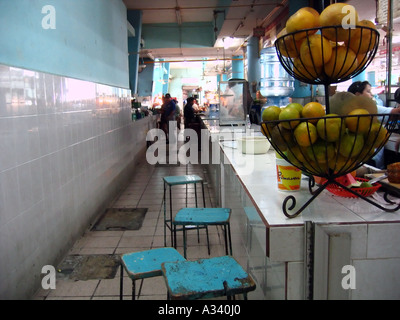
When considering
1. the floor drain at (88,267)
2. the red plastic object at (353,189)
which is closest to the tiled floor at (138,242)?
the floor drain at (88,267)

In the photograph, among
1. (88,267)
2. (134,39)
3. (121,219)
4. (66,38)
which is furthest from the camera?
(134,39)

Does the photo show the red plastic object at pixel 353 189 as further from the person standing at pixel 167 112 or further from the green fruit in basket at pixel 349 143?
the person standing at pixel 167 112

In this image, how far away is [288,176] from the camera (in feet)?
5.37

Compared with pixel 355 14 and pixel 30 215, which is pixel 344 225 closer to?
pixel 355 14

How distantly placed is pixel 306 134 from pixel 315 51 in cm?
31

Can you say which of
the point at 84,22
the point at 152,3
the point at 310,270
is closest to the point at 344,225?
the point at 310,270

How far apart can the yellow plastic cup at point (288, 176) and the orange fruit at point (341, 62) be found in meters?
0.46

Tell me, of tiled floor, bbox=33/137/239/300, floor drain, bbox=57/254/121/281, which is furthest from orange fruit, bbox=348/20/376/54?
floor drain, bbox=57/254/121/281

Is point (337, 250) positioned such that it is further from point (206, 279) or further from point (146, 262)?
point (146, 262)

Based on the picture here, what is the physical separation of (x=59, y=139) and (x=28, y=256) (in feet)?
3.73

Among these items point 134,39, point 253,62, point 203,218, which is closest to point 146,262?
point 203,218

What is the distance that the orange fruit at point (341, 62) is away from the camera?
1.33m

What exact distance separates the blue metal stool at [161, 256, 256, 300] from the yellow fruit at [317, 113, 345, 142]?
63 centimetres

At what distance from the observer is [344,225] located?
1291 mm
